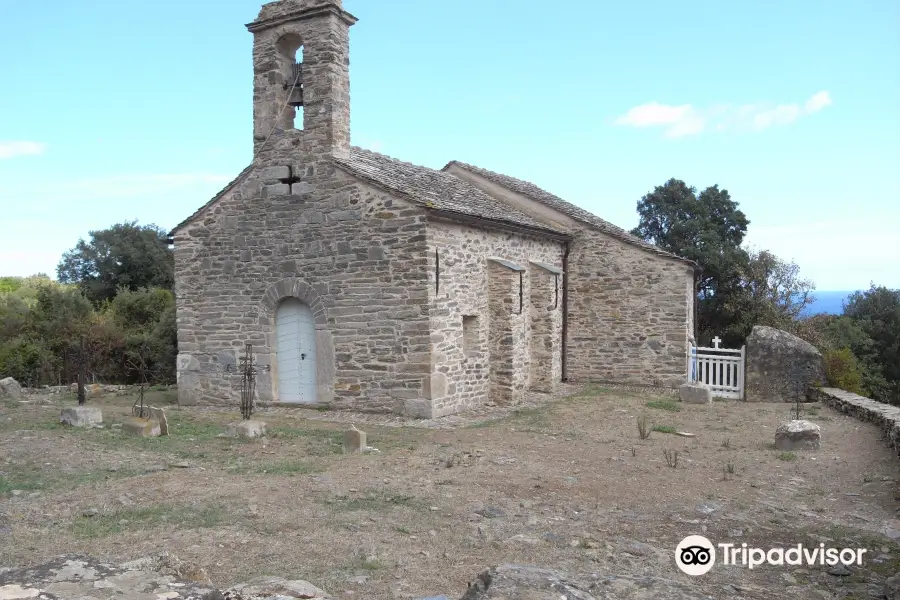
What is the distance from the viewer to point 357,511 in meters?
6.87

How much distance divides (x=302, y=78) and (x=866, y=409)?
12.7 m

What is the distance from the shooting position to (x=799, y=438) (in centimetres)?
1058

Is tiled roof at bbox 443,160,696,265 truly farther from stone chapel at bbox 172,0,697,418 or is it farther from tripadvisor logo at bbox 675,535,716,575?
tripadvisor logo at bbox 675,535,716,575

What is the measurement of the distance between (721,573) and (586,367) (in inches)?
512

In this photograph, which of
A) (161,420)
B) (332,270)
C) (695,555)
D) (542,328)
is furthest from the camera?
(542,328)

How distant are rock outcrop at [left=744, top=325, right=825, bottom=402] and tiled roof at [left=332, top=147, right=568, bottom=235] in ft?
18.6

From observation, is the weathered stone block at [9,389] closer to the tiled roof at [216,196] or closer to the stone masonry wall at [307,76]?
the tiled roof at [216,196]

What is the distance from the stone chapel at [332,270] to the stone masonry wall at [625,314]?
3021 mm

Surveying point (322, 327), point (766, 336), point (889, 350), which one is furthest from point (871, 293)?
point (322, 327)

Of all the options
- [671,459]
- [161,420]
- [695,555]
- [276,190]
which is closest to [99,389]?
[161,420]

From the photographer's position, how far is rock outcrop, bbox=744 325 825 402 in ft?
51.2

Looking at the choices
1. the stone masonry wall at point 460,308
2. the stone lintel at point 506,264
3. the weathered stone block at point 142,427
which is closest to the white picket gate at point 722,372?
the stone masonry wall at point 460,308

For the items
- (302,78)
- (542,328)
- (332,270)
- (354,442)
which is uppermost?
(302,78)

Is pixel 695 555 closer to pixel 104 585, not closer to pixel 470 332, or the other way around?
pixel 104 585
